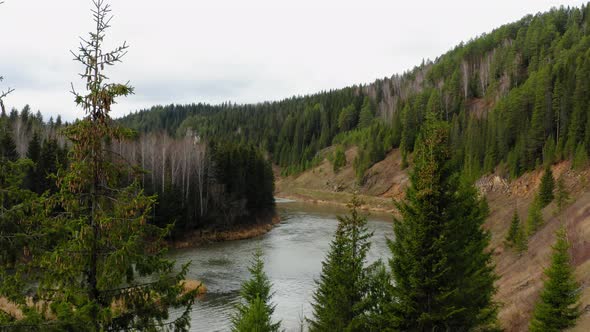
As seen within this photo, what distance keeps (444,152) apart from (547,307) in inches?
294

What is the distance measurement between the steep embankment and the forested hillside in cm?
377

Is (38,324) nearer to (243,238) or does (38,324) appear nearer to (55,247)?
(55,247)

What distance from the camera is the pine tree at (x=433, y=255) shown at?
15.2 m

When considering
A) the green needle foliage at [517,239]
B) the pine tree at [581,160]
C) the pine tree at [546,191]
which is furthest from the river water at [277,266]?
the pine tree at [581,160]

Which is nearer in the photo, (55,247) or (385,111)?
(55,247)

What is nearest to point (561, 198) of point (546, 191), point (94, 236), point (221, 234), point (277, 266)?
point (546, 191)

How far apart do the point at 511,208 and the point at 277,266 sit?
37.4 meters

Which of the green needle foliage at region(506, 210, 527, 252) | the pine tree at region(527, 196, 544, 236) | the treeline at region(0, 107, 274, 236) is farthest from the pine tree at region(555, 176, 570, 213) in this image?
the treeline at region(0, 107, 274, 236)

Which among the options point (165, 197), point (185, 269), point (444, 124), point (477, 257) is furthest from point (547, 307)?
point (165, 197)

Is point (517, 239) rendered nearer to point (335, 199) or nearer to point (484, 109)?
point (335, 199)

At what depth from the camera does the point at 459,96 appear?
5261 inches

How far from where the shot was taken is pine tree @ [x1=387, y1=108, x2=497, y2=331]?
15195mm

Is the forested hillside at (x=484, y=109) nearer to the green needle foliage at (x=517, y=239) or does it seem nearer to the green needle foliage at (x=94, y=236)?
the green needle foliage at (x=517, y=239)

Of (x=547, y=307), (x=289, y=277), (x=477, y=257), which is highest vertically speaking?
(x=477, y=257)
